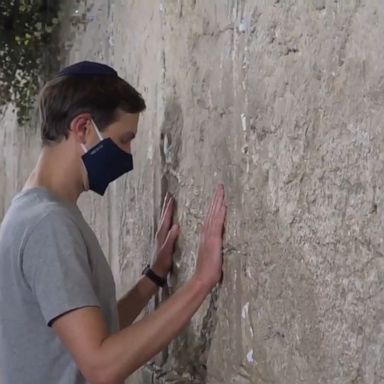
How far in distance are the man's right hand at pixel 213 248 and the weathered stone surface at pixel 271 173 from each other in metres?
0.02

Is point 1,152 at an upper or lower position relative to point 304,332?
lower

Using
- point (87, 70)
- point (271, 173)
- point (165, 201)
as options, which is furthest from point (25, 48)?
point (271, 173)

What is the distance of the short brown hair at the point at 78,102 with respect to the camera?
5.98ft

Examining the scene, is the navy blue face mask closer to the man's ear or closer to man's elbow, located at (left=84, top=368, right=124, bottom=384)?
the man's ear

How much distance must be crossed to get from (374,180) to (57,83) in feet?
2.66

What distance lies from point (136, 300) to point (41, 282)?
0.59 metres

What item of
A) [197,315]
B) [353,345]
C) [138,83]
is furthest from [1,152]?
[353,345]

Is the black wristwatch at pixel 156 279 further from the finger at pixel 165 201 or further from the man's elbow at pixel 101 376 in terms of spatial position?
the man's elbow at pixel 101 376

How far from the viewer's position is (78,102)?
1.83m

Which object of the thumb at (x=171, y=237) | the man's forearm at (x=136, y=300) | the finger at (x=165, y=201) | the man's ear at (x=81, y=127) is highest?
the man's ear at (x=81, y=127)

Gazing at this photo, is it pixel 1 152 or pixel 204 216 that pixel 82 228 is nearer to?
pixel 204 216

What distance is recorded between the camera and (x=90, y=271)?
5.57 ft

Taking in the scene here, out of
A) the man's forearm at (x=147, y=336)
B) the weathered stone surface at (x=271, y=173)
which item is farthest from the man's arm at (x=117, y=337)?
the weathered stone surface at (x=271, y=173)

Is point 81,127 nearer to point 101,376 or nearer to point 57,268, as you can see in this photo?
point 57,268
